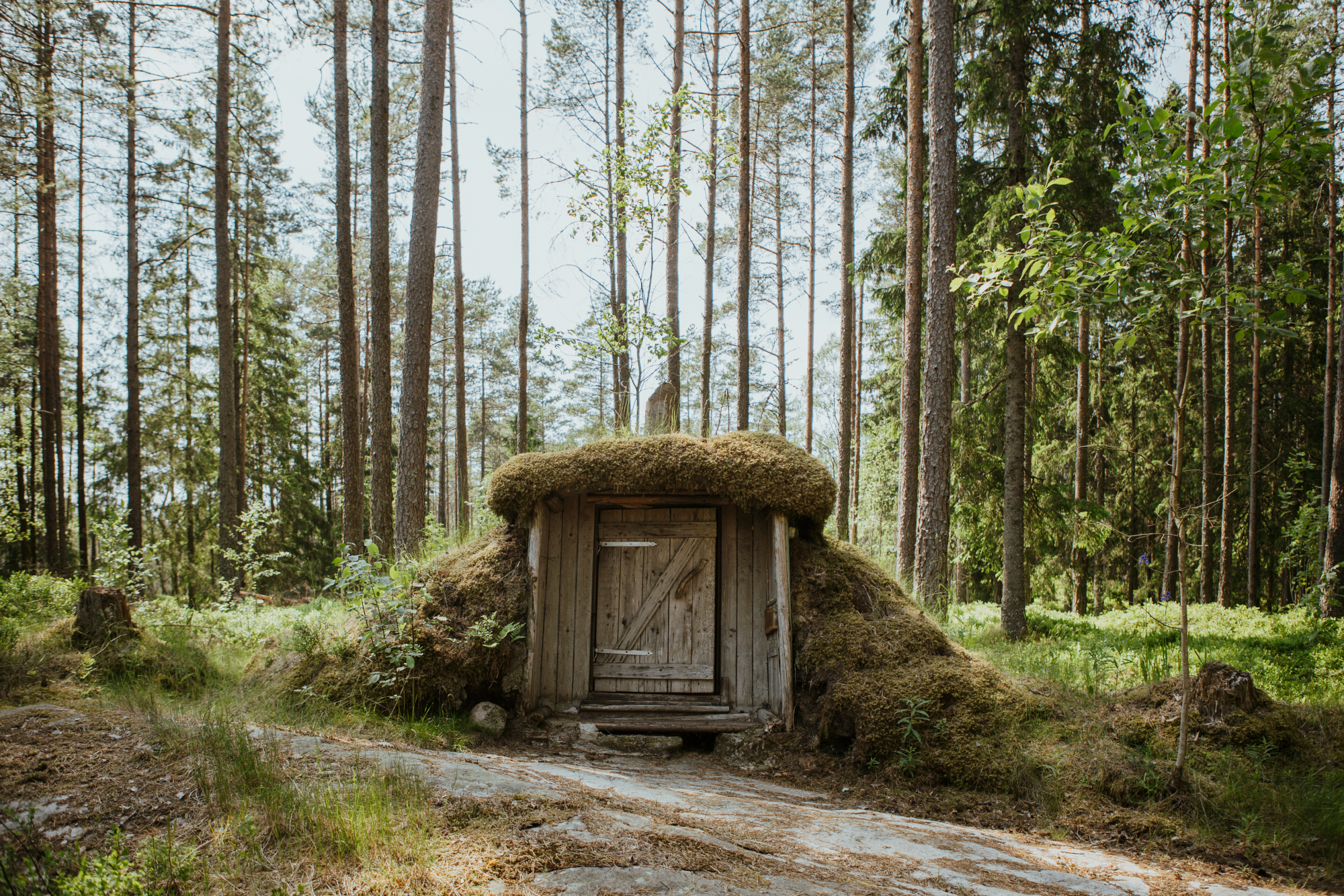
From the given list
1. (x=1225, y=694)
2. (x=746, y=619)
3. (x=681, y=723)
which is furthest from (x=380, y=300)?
(x=1225, y=694)

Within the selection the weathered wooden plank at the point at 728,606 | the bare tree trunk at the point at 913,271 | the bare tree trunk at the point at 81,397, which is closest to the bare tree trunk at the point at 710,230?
the bare tree trunk at the point at 913,271

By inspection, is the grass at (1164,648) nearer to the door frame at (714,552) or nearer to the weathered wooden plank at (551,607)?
the door frame at (714,552)

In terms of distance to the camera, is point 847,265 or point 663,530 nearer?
point 663,530

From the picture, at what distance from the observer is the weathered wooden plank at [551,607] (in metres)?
7.27

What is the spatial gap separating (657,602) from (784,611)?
145cm

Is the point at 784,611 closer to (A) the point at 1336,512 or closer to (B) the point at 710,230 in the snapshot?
Answer: (A) the point at 1336,512

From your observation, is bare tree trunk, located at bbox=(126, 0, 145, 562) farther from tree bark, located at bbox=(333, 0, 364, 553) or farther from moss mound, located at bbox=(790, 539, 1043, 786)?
moss mound, located at bbox=(790, 539, 1043, 786)

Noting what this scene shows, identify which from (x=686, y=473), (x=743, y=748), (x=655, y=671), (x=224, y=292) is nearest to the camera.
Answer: (x=743, y=748)

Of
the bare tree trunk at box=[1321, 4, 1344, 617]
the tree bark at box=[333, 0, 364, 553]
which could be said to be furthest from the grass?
the tree bark at box=[333, 0, 364, 553]

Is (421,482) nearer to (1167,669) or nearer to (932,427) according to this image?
(932,427)

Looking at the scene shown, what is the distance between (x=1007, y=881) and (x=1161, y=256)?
3531mm

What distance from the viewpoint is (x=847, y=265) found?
13031 mm

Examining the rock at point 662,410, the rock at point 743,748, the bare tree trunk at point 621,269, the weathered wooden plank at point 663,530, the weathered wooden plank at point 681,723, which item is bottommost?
the rock at point 743,748

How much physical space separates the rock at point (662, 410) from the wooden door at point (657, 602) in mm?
1166
